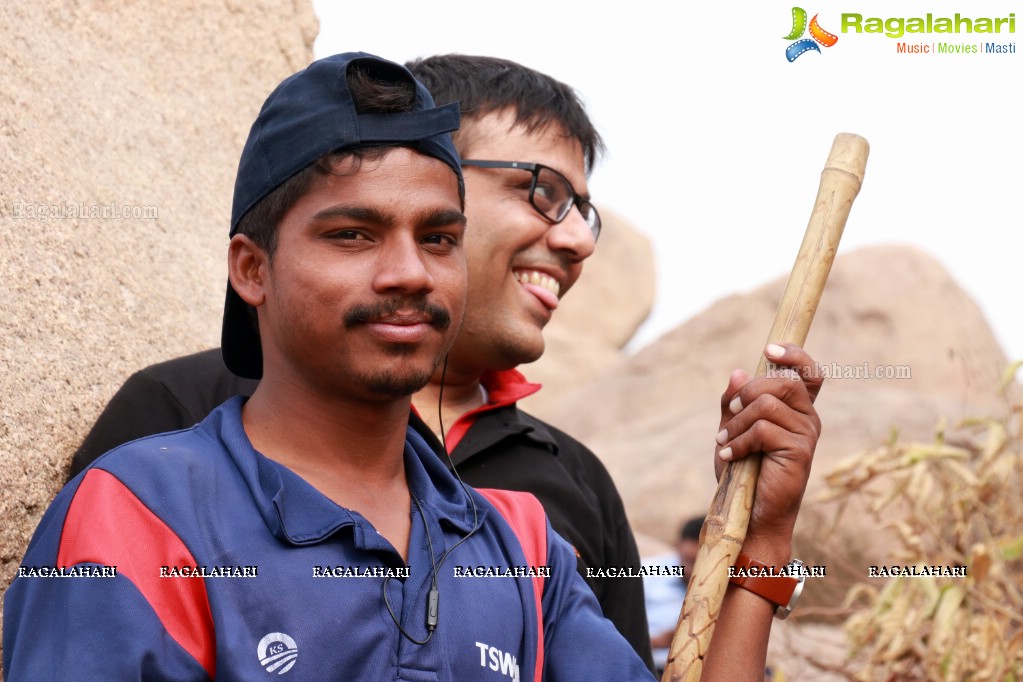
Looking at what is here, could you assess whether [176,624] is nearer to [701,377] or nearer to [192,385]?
[192,385]

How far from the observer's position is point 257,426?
2.08m

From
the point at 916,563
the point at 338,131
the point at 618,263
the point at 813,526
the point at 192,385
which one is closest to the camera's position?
the point at 338,131

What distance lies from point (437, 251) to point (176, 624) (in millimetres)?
745

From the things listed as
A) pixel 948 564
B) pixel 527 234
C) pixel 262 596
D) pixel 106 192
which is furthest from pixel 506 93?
pixel 948 564

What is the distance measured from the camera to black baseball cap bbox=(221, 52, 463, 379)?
2062 mm

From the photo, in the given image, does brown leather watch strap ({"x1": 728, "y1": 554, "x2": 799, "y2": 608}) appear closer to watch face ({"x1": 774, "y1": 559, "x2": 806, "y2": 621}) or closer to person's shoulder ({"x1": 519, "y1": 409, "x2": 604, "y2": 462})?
watch face ({"x1": 774, "y1": 559, "x2": 806, "y2": 621})

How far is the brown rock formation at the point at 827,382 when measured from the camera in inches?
380

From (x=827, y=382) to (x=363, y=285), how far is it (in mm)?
9653

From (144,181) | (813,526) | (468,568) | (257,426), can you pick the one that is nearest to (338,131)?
(257,426)

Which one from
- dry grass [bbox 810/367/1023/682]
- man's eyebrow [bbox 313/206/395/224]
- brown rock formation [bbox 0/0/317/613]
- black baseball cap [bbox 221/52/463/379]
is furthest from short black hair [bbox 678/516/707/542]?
man's eyebrow [bbox 313/206/395/224]

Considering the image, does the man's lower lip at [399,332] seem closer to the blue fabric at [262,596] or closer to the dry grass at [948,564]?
the blue fabric at [262,596]

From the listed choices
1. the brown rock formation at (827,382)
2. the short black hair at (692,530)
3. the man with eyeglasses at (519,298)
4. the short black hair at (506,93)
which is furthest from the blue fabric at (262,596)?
the brown rock formation at (827,382)

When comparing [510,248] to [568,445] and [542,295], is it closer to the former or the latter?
[542,295]

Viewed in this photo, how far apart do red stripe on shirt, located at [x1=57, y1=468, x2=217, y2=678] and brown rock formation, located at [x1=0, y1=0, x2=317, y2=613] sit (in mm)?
677
